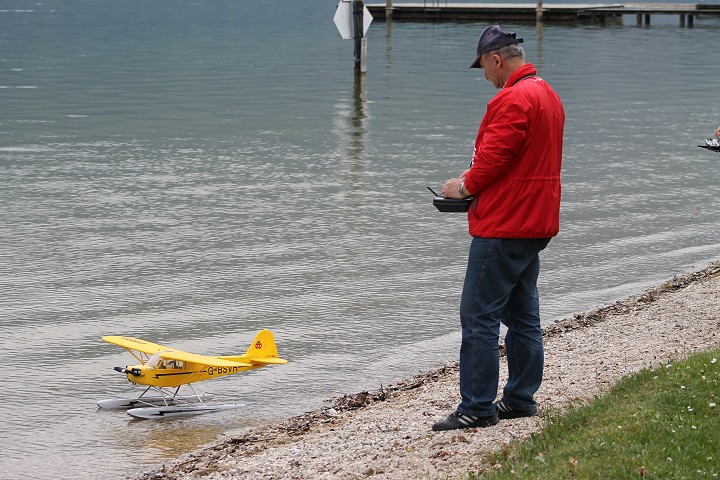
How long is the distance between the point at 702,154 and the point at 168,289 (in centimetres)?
1527

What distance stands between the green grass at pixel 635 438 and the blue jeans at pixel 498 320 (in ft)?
1.24

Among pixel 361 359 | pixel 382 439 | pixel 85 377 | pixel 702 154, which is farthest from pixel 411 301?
pixel 702 154

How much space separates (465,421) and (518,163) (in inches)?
68.4

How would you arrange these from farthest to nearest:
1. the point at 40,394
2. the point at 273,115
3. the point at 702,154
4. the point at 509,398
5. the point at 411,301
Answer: the point at 273,115 → the point at 702,154 → the point at 411,301 → the point at 40,394 → the point at 509,398

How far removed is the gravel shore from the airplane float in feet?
2.46

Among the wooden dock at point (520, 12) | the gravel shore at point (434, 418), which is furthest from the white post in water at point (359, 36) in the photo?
the wooden dock at point (520, 12)

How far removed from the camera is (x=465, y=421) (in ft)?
24.4

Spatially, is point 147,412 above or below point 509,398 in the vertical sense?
below

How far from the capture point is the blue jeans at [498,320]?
704 centimetres

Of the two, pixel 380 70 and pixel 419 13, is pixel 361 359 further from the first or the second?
pixel 419 13

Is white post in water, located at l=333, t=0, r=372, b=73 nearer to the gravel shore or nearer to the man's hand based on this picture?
the gravel shore

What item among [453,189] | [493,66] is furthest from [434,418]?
[493,66]

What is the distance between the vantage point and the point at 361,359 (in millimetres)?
11461

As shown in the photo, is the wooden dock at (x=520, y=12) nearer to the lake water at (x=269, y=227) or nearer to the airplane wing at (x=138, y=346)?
the lake water at (x=269, y=227)
